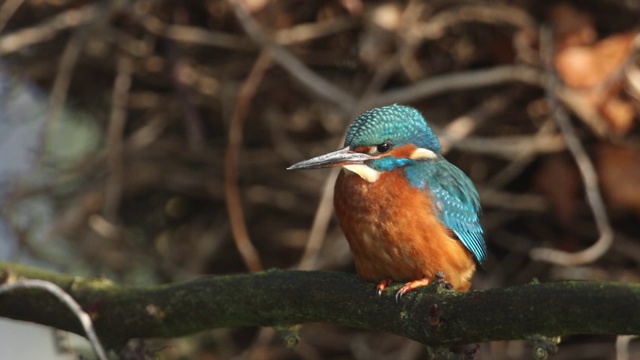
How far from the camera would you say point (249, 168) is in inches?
123

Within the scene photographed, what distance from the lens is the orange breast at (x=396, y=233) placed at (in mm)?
2051

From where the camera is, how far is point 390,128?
85.3 inches

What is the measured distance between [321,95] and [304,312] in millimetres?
1230

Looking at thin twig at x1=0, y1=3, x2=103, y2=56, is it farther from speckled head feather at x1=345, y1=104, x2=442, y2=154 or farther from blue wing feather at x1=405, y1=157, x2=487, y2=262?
blue wing feather at x1=405, y1=157, x2=487, y2=262

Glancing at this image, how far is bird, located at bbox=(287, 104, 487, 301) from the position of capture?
6.75 ft

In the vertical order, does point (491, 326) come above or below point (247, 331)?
above

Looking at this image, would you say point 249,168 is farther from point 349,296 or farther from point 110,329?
point 349,296

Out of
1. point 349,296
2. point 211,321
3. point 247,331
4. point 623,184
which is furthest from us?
point 247,331

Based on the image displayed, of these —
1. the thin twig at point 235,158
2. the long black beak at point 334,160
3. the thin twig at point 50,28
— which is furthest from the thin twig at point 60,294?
the thin twig at point 50,28

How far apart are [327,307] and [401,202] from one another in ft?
1.53

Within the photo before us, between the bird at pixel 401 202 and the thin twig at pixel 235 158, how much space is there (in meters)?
0.70

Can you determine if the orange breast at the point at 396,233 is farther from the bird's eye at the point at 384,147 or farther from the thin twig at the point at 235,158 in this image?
the thin twig at the point at 235,158

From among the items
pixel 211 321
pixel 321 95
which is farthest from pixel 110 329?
pixel 321 95

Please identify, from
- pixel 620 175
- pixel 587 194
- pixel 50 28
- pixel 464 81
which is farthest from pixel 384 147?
pixel 50 28
